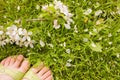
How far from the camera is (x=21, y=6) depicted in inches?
65.1

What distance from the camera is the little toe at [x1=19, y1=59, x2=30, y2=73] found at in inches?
65.5

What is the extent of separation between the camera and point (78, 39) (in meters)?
1.58

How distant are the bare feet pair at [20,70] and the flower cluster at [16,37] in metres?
0.11

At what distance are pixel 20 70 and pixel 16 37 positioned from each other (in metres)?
0.27

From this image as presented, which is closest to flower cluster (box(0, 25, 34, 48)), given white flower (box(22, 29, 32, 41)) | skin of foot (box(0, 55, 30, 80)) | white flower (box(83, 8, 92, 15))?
white flower (box(22, 29, 32, 41))

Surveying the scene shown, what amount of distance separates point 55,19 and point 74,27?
0.42ft

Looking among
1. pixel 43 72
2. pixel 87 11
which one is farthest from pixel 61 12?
pixel 43 72

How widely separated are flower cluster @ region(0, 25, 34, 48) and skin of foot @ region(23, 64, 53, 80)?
A: 153mm

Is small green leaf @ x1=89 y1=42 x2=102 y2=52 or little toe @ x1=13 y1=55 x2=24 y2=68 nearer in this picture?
small green leaf @ x1=89 y1=42 x2=102 y2=52

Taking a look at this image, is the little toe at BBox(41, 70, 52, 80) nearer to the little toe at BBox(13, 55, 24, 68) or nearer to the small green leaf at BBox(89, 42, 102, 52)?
the little toe at BBox(13, 55, 24, 68)

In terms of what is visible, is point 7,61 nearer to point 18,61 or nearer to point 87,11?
point 18,61

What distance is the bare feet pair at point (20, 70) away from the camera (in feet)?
5.41

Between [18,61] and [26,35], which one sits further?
[18,61]

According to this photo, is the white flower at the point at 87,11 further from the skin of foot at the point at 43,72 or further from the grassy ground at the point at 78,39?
the skin of foot at the point at 43,72
